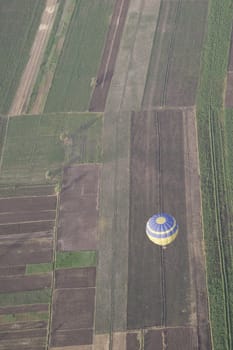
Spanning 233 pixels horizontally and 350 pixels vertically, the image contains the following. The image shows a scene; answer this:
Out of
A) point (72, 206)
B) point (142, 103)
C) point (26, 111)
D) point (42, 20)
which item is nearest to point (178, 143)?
point (142, 103)

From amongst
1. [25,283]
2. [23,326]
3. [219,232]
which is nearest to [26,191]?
[25,283]

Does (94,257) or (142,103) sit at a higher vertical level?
(142,103)

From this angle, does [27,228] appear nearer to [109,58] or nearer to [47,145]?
[47,145]

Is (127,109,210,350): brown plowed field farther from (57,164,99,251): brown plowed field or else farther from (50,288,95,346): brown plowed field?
(57,164,99,251): brown plowed field

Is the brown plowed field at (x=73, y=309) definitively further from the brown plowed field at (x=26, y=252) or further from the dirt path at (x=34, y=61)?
the dirt path at (x=34, y=61)

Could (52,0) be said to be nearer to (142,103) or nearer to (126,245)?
(142,103)

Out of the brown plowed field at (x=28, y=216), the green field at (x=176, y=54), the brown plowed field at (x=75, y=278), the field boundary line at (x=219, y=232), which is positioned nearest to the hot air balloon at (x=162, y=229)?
the field boundary line at (x=219, y=232)

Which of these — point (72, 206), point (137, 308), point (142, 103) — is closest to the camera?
point (137, 308)
